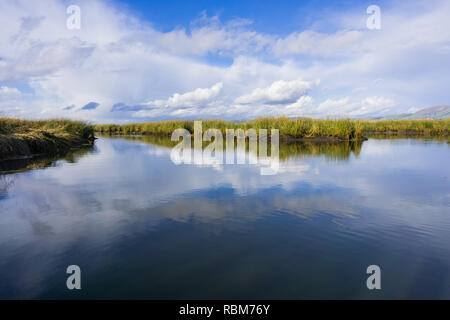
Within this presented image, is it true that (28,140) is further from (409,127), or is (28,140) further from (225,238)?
(409,127)

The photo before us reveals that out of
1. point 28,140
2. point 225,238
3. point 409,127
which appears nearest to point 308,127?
point 28,140

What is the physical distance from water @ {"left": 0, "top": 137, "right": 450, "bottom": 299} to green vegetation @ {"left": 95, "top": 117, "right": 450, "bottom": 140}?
15.8 meters

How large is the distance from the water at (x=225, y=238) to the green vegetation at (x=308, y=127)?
51.9ft

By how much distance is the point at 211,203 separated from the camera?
5.72 metres

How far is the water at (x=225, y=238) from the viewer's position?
9.71 feet

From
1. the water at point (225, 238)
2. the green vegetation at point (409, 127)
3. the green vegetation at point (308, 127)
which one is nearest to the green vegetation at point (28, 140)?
the water at point (225, 238)

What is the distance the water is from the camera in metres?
2.96

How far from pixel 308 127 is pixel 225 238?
21.2 metres

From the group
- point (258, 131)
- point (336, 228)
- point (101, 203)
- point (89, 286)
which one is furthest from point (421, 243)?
point (258, 131)

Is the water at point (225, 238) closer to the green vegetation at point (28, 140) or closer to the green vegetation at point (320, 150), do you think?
the green vegetation at point (28, 140)

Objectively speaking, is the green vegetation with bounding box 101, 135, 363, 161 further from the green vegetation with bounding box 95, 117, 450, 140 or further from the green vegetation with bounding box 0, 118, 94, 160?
the green vegetation with bounding box 0, 118, 94, 160
